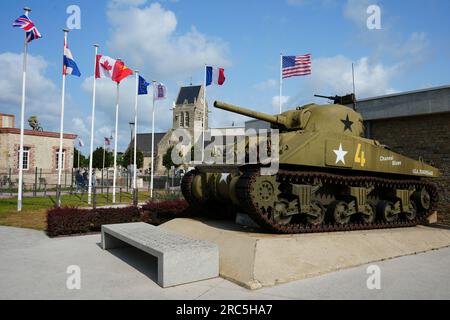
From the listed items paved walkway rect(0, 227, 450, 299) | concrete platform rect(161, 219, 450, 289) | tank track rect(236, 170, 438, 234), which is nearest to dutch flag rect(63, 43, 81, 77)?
paved walkway rect(0, 227, 450, 299)

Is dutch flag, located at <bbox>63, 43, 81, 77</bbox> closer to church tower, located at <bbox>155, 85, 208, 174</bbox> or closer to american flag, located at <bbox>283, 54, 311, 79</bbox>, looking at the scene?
american flag, located at <bbox>283, 54, 311, 79</bbox>

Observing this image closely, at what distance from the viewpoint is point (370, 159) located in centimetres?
1100

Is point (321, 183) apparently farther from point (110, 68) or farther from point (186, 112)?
point (186, 112)

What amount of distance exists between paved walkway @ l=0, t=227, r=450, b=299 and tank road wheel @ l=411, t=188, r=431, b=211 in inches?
137

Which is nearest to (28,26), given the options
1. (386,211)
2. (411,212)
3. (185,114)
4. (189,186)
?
(189,186)

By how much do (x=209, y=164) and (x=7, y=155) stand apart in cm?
3014

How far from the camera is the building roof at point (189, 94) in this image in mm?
92375

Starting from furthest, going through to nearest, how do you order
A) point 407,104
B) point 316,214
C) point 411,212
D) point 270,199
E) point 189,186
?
point 407,104 < point 411,212 < point 189,186 < point 316,214 < point 270,199

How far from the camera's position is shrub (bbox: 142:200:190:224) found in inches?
554

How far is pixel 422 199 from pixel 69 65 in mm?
16246

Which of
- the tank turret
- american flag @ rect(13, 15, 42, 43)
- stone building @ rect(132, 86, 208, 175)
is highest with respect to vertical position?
stone building @ rect(132, 86, 208, 175)

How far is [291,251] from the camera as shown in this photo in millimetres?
7766

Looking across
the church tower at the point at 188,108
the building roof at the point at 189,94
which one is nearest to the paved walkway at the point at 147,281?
the church tower at the point at 188,108

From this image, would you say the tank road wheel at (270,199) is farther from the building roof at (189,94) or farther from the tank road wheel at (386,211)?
the building roof at (189,94)
